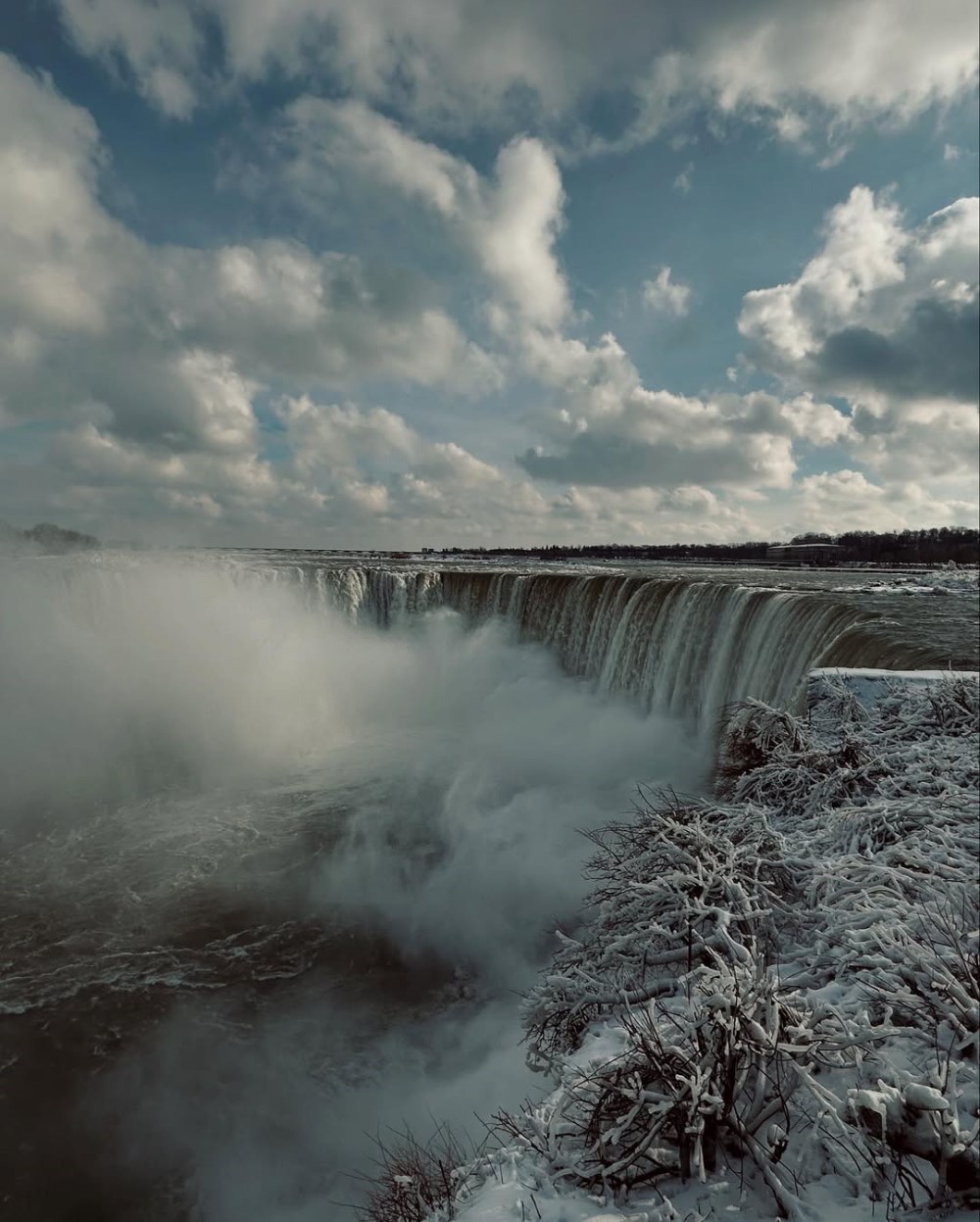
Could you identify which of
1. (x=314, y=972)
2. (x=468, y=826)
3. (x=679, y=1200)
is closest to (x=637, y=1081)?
(x=679, y=1200)

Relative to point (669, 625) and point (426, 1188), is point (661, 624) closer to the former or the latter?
point (669, 625)

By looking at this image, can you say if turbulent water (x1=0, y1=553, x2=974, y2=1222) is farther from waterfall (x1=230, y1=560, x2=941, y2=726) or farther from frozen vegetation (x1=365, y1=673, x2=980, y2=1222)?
frozen vegetation (x1=365, y1=673, x2=980, y2=1222)

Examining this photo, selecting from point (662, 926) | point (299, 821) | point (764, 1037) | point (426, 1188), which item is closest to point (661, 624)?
point (299, 821)

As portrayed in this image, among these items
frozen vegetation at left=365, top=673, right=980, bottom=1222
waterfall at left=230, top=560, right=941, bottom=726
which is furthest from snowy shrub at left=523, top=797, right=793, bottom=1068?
waterfall at left=230, top=560, right=941, bottom=726

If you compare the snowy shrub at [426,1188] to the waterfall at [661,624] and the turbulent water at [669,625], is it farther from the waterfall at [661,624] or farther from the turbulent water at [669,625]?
the turbulent water at [669,625]

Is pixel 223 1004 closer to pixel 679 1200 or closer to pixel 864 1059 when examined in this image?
pixel 679 1200

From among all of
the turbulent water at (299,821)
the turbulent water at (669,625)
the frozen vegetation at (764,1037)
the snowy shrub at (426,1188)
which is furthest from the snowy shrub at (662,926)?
the turbulent water at (669,625)
